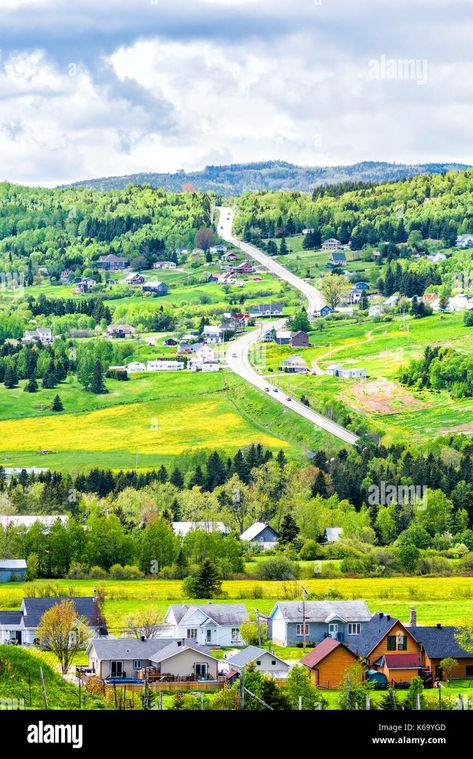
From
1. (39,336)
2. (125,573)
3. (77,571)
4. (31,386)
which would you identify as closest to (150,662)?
(77,571)

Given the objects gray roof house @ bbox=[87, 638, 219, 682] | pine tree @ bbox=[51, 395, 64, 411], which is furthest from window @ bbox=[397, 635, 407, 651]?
pine tree @ bbox=[51, 395, 64, 411]

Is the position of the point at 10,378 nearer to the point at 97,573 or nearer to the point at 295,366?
Answer: the point at 295,366

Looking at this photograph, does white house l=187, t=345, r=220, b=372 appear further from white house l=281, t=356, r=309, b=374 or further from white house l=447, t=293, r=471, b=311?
white house l=447, t=293, r=471, b=311

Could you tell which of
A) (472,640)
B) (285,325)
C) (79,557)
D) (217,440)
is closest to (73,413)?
(217,440)

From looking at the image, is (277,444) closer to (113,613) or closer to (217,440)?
(217,440)

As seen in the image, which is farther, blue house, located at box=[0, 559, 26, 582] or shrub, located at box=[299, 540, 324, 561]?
shrub, located at box=[299, 540, 324, 561]

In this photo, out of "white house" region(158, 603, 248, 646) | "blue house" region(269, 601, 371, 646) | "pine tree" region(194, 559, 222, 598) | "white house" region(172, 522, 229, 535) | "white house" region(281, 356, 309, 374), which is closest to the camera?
"white house" region(158, 603, 248, 646)
